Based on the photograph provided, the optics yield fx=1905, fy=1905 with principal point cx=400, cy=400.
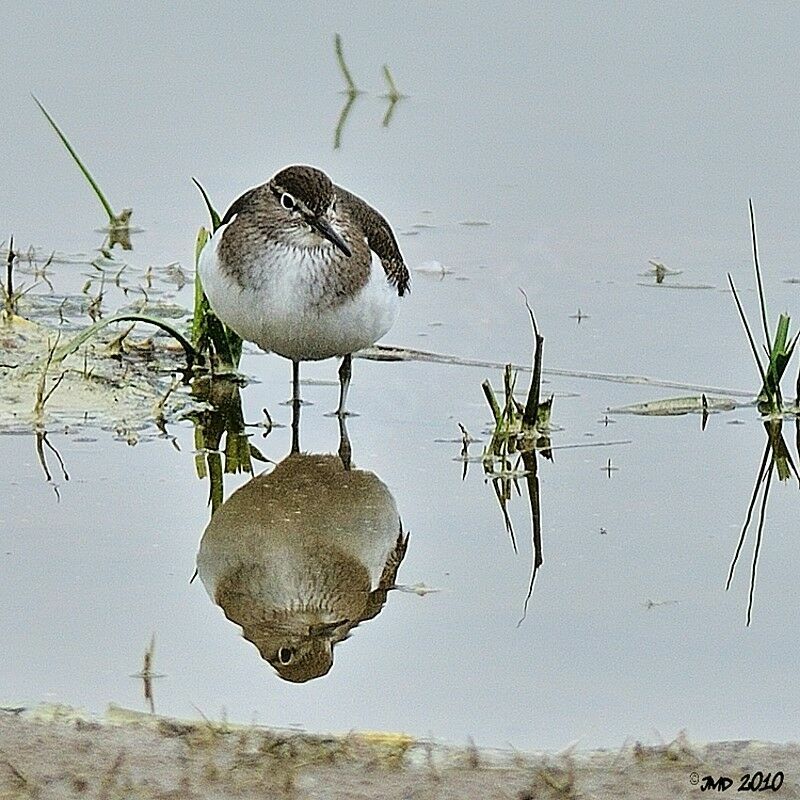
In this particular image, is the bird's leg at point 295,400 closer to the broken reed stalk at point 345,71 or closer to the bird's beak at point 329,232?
the bird's beak at point 329,232

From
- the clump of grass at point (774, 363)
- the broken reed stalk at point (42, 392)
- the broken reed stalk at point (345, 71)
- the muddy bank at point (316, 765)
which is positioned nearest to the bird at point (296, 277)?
the broken reed stalk at point (42, 392)

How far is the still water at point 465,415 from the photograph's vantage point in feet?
16.8

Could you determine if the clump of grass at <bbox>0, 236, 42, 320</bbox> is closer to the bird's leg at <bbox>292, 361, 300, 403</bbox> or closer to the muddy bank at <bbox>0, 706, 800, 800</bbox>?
the bird's leg at <bbox>292, 361, 300, 403</bbox>

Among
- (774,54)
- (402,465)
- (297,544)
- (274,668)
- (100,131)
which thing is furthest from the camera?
(774,54)

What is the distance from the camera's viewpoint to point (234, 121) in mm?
11781

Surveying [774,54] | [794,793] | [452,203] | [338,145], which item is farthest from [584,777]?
[774,54]

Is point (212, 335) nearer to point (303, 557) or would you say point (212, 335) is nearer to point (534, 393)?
point (534, 393)

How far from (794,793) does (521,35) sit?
10476 mm

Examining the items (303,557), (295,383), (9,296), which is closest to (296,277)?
(295,383)

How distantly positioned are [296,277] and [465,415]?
2.95ft

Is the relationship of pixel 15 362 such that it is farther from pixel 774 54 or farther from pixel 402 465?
pixel 774 54

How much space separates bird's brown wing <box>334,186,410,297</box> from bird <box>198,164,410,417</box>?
0.11 metres

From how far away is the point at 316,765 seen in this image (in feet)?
14.6

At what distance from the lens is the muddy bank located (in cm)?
429
